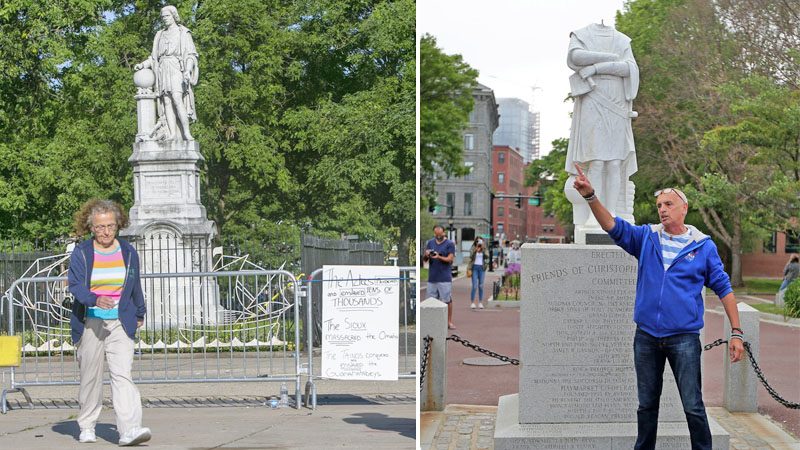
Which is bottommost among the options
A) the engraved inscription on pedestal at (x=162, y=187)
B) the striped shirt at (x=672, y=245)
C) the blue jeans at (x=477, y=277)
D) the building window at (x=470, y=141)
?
the blue jeans at (x=477, y=277)

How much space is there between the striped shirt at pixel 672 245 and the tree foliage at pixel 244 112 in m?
14.6

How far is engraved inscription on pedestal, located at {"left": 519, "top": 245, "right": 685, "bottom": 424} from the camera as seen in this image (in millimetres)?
7543

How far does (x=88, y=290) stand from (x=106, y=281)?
140 millimetres

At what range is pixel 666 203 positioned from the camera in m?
6.12

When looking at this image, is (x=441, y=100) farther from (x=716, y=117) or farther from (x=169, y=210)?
(x=169, y=210)

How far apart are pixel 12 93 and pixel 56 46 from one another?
1198 mm

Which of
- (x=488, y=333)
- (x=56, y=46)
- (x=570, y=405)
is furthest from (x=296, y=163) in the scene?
(x=570, y=405)

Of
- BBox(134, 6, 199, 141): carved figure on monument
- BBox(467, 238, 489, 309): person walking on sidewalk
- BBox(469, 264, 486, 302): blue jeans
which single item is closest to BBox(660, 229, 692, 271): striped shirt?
BBox(134, 6, 199, 141): carved figure on monument

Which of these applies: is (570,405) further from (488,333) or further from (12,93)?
(12,93)

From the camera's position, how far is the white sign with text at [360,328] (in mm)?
8969

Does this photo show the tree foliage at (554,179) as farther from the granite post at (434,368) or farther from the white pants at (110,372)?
the white pants at (110,372)

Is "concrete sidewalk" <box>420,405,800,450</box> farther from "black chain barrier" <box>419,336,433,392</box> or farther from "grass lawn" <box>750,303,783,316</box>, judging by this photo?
"grass lawn" <box>750,303,783,316</box>

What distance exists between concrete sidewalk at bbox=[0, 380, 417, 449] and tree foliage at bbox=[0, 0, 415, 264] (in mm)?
11038

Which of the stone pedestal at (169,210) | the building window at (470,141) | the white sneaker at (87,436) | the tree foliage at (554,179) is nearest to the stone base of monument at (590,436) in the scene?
the white sneaker at (87,436)
